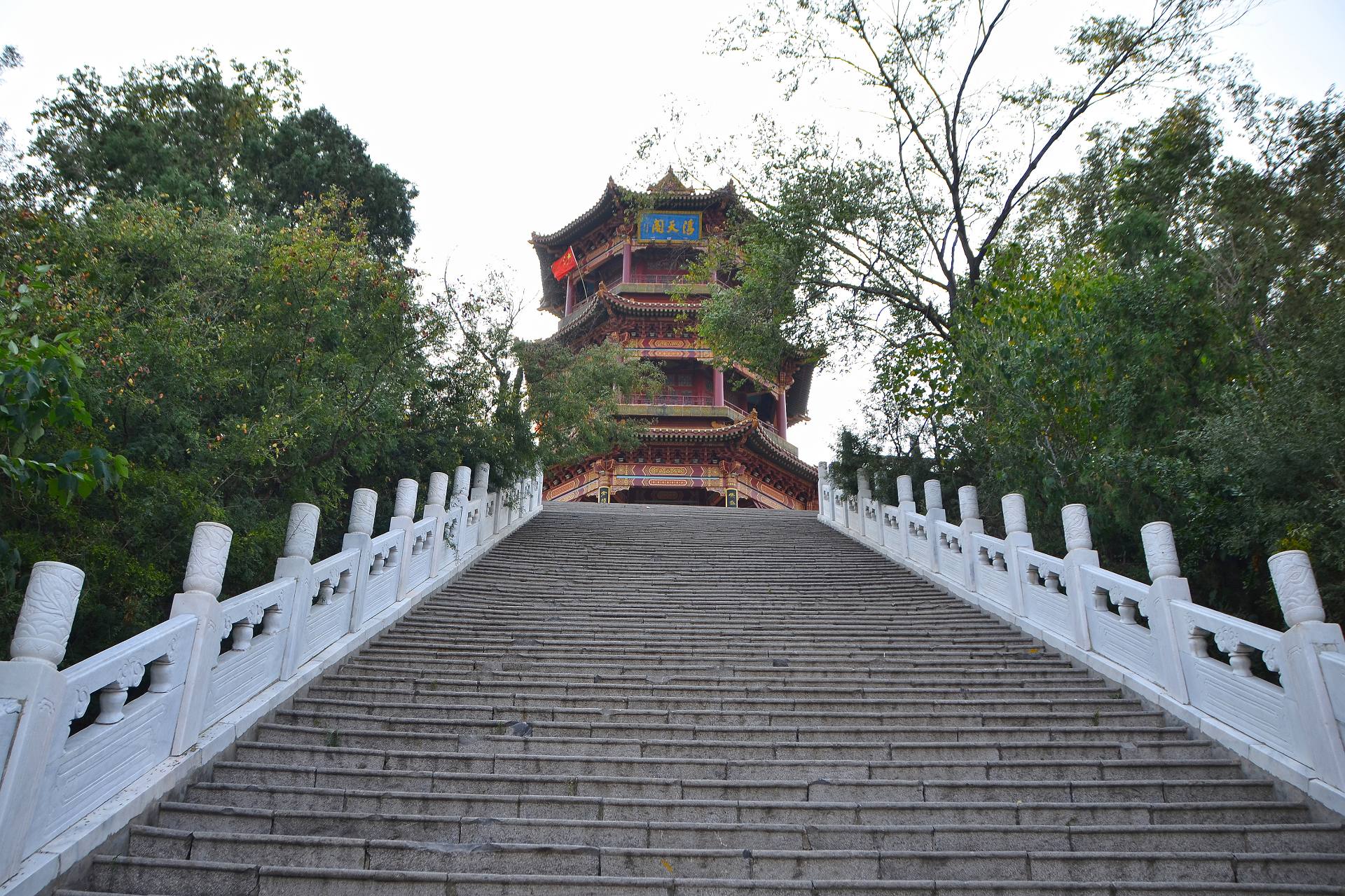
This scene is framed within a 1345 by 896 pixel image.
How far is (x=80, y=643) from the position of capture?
14.3 ft

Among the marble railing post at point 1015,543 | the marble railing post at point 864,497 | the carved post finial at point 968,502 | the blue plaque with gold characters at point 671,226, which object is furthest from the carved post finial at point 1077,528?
the blue plaque with gold characters at point 671,226

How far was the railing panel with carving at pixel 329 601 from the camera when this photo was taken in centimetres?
492

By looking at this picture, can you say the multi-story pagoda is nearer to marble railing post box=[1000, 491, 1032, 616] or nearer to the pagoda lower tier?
the pagoda lower tier

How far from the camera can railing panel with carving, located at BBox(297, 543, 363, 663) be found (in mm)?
4922

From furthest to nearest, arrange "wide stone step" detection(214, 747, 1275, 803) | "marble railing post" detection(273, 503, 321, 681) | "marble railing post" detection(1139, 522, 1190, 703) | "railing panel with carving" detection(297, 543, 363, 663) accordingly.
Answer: "railing panel with carving" detection(297, 543, 363, 663), "marble railing post" detection(273, 503, 321, 681), "marble railing post" detection(1139, 522, 1190, 703), "wide stone step" detection(214, 747, 1275, 803)

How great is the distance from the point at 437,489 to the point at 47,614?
4.56m

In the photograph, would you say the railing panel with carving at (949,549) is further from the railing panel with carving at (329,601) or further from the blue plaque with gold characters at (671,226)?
the blue plaque with gold characters at (671,226)

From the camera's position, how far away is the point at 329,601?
5195mm

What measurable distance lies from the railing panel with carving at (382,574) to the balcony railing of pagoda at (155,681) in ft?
0.07

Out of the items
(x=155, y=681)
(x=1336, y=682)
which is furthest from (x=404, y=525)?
(x=1336, y=682)

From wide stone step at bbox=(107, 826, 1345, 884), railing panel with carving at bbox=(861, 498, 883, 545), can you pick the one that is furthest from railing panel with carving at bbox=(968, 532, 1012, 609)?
wide stone step at bbox=(107, 826, 1345, 884)

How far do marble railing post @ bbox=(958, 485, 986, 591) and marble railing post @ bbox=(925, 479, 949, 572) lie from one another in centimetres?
56

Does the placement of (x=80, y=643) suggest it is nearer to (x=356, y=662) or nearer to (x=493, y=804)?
(x=356, y=662)

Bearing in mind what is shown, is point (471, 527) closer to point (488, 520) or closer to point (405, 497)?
point (488, 520)
